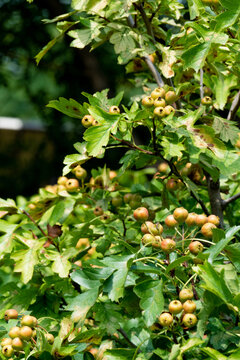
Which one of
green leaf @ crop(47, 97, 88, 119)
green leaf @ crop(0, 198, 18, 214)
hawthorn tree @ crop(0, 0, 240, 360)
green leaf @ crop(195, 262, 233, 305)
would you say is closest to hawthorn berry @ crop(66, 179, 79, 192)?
hawthorn tree @ crop(0, 0, 240, 360)

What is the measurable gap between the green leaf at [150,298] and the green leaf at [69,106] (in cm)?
39

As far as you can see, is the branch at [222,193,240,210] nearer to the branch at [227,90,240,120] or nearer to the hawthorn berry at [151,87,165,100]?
the branch at [227,90,240,120]

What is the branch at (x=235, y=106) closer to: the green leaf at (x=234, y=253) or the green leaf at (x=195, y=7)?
the green leaf at (x=195, y=7)

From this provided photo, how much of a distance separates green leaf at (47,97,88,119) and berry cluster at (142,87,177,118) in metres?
0.14

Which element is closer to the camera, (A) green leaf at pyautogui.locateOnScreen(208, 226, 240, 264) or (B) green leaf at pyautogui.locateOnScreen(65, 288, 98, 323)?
(A) green leaf at pyautogui.locateOnScreen(208, 226, 240, 264)

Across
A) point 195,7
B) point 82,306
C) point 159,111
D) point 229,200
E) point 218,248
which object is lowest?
point 229,200

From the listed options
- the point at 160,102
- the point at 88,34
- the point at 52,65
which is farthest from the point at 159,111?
the point at 52,65

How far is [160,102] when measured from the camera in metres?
1.02

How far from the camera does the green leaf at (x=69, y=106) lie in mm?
1075

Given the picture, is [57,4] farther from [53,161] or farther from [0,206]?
[0,206]

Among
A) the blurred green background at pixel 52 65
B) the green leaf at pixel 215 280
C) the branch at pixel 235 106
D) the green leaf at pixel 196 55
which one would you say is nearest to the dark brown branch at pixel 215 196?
the branch at pixel 235 106

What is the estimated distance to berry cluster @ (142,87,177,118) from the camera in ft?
3.34

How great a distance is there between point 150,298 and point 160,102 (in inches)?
15.2

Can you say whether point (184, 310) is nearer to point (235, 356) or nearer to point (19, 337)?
point (235, 356)
